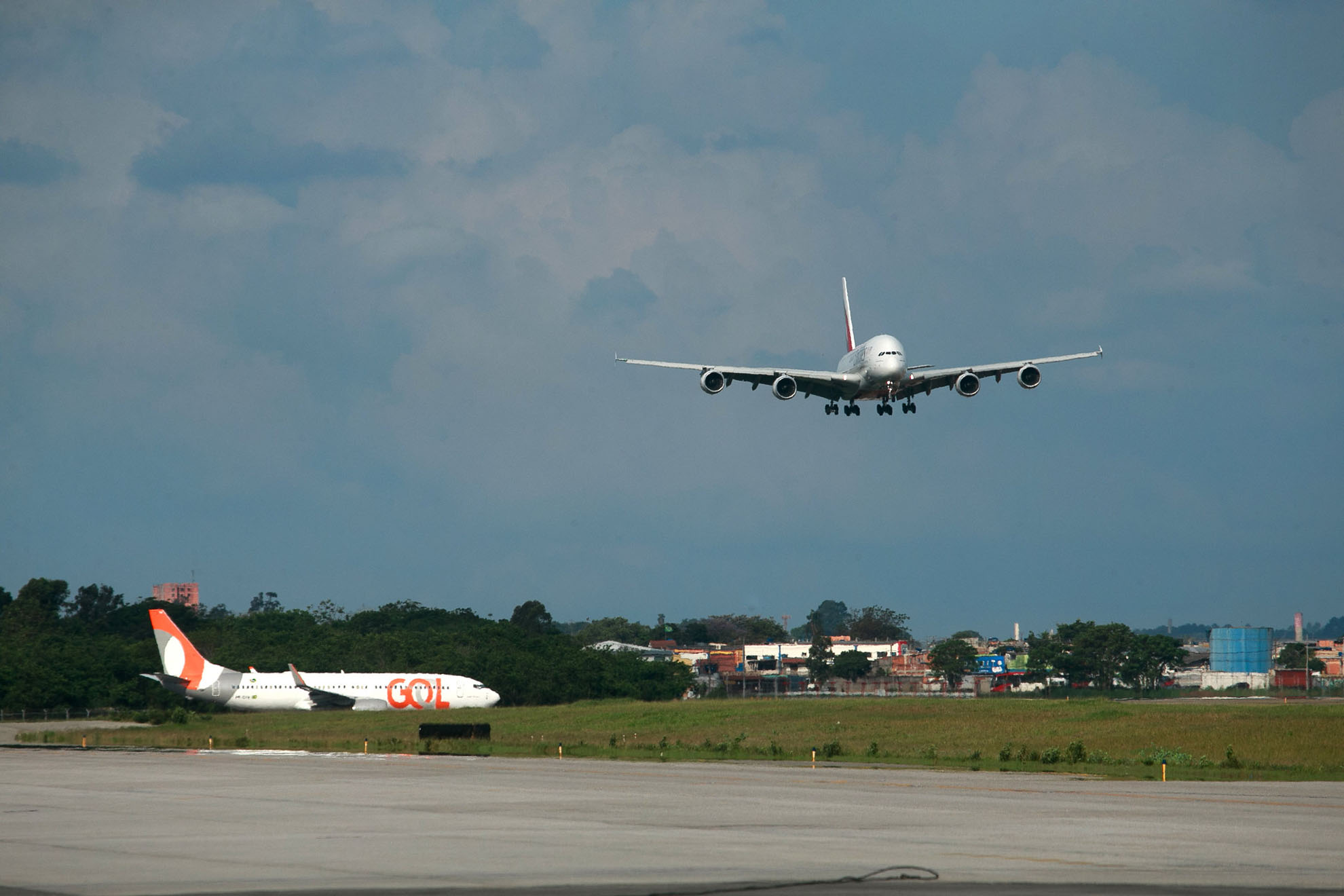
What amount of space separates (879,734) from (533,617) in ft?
387

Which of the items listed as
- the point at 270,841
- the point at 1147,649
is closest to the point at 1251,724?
the point at 270,841

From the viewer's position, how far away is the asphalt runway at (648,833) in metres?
18.5

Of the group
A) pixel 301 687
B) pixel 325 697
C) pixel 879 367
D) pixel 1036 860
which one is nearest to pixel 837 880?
pixel 1036 860

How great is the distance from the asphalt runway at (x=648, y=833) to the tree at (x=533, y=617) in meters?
140

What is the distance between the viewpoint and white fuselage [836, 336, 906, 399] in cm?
5569

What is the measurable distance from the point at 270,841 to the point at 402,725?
57.9m

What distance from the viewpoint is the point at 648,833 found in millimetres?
24469

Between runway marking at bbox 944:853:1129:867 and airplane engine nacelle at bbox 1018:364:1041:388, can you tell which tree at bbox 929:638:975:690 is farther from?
runway marking at bbox 944:853:1129:867

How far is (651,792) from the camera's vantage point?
34.1 meters

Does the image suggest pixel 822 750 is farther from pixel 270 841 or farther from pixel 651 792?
pixel 270 841

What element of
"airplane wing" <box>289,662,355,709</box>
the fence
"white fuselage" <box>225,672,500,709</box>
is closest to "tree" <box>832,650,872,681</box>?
"white fuselage" <box>225,672,500,709</box>

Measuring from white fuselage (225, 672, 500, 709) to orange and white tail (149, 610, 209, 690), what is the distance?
223cm

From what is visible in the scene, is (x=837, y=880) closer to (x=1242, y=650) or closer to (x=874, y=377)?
(x=874, y=377)

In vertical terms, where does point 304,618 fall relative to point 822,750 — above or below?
above
